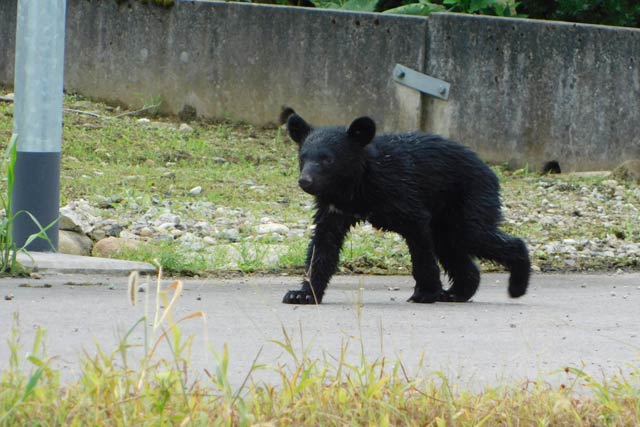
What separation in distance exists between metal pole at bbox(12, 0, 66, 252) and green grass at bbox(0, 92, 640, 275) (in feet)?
2.13

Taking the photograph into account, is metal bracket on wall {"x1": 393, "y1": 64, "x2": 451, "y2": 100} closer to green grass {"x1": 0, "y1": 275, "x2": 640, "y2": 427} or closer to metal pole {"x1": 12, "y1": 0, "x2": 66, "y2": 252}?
metal pole {"x1": 12, "y1": 0, "x2": 66, "y2": 252}

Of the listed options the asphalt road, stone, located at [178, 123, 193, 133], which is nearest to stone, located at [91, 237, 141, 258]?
the asphalt road

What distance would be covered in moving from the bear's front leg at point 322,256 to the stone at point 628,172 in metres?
5.72

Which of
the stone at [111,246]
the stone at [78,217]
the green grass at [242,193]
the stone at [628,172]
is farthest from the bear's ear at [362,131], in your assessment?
the stone at [628,172]

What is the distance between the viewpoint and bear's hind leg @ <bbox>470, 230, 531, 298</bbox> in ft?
23.0

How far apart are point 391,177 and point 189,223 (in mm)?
2616

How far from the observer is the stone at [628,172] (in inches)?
468

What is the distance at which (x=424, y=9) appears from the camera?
14.5 m

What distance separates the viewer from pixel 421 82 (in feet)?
41.4

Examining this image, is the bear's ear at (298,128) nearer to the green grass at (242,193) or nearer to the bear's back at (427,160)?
the bear's back at (427,160)

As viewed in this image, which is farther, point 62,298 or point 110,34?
point 110,34

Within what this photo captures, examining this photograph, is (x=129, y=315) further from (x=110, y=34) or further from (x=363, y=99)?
(x=110, y=34)

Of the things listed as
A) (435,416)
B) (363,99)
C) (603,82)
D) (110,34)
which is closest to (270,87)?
(363,99)

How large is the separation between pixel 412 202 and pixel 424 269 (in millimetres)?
376
